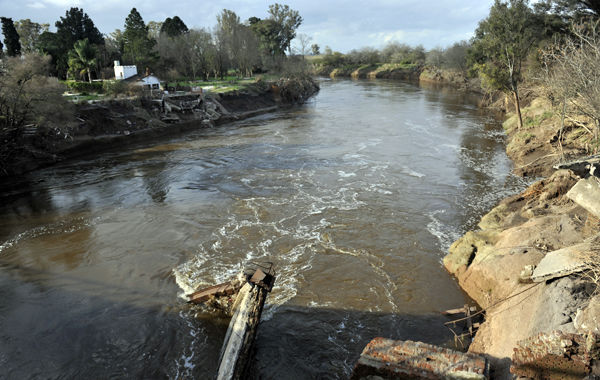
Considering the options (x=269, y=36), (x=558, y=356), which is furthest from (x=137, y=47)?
(x=558, y=356)

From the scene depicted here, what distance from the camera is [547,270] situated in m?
8.00

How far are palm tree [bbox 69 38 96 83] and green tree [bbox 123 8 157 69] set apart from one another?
6.24 metres

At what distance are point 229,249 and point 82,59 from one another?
4477 centimetres

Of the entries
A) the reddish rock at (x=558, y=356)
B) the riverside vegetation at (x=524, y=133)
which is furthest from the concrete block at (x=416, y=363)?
the riverside vegetation at (x=524, y=133)

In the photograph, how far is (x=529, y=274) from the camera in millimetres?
8711

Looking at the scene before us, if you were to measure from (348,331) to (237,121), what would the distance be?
3506 cm

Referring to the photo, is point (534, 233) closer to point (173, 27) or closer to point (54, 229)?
point (54, 229)

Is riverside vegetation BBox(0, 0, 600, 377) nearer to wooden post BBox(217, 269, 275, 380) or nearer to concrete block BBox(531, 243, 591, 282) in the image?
concrete block BBox(531, 243, 591, 282)

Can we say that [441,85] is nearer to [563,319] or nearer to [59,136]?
[59,136]

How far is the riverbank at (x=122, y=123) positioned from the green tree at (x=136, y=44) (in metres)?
16.0

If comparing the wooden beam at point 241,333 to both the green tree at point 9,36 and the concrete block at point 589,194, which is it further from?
the green tree at point 9,36

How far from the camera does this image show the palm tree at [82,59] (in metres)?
46.2

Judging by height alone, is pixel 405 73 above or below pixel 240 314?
above

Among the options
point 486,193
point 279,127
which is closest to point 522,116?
point 486,193
